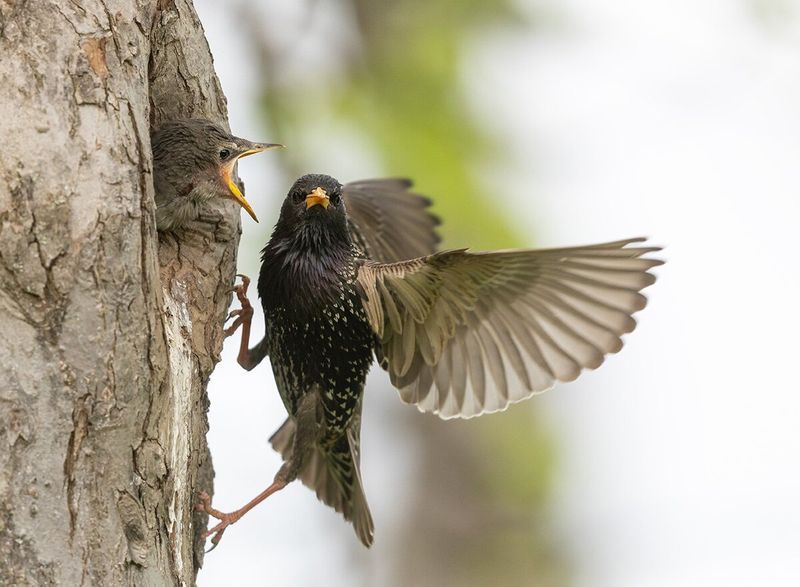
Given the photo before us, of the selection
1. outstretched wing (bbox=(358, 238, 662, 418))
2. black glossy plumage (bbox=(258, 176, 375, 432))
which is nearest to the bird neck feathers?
black glossy plumage (bbox=(258, 176, 375, 432))

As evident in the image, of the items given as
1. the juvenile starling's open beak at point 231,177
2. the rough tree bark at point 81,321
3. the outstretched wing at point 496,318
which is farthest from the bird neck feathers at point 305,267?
the rough tree bark at point 81,321

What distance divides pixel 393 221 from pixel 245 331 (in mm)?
1076

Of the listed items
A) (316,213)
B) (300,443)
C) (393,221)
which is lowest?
(300,443)

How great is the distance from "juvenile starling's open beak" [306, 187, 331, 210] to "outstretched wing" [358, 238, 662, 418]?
0.99ft

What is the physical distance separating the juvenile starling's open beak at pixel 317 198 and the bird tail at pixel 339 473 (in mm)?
961

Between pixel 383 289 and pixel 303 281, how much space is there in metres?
0.34

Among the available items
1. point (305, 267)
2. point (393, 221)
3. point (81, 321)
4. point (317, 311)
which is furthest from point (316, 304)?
point (81, 321)

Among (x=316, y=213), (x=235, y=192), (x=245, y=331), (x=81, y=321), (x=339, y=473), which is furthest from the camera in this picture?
(x=339, y=473)

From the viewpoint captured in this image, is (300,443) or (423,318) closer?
(423,318)

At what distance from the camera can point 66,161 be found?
3436 millimetres

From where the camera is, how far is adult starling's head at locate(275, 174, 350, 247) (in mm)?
4914

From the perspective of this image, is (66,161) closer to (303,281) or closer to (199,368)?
(199,368)

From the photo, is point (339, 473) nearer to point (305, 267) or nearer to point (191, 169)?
point (305, 267)

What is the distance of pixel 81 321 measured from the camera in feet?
11.1
